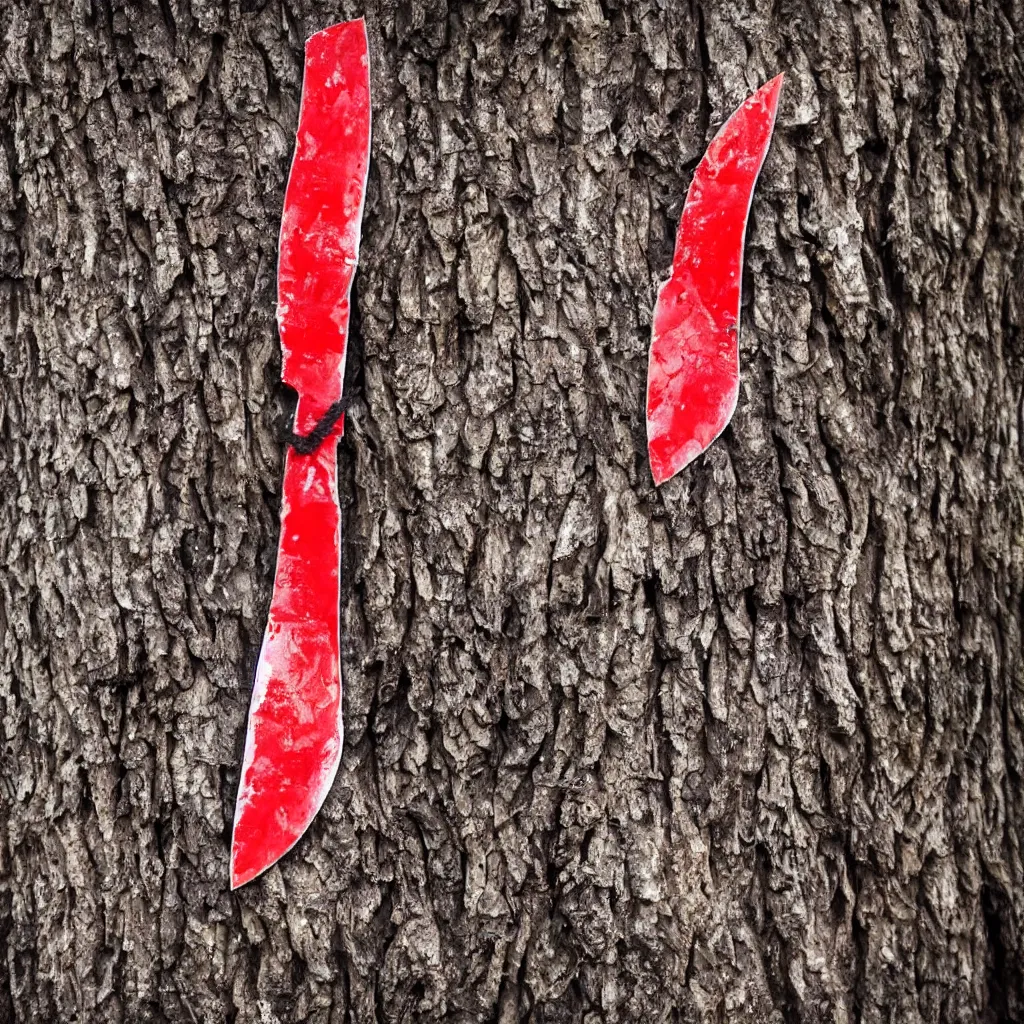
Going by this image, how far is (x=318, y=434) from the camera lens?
1.60 metres

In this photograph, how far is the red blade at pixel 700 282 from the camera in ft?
5.29

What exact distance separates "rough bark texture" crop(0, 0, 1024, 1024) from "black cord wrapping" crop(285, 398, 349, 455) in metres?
0.04

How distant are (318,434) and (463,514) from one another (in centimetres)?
26

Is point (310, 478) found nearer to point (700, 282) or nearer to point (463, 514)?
point (463, 514)

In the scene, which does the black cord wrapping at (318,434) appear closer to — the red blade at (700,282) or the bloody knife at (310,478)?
the bloody knife at (310,478)

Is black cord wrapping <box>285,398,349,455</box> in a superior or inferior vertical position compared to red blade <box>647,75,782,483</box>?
inferior

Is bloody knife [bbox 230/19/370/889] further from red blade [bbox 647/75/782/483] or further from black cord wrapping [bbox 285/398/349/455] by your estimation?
red blade [bbox 647/75/782/483]

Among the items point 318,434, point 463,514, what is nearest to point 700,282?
point 463,514

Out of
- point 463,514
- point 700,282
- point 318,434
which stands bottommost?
point 463,514

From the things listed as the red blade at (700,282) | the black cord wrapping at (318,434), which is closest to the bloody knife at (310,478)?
the black cord wrapping at (318,434)

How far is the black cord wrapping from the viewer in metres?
1.60

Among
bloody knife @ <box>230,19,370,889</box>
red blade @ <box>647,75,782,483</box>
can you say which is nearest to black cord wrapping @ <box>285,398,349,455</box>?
bloody knife @ <box>230,19,370,889</box>

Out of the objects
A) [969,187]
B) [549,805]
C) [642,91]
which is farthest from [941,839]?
[642,91]

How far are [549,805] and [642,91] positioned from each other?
113 cm
